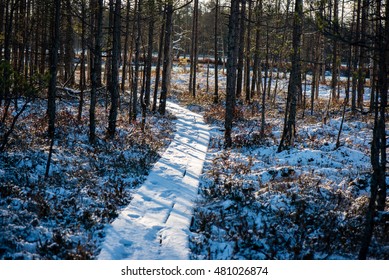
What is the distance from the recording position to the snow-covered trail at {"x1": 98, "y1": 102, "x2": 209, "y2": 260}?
589 cm

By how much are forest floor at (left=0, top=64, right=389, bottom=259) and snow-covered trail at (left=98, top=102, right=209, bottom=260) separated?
223 mm

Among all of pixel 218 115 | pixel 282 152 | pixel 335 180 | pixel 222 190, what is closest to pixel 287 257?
pixel 222 190

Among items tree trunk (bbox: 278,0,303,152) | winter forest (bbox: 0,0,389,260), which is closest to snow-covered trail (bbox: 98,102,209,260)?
winter forest (bbox: 0,0,389,260)

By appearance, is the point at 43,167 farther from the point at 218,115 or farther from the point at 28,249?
the point at 218,115

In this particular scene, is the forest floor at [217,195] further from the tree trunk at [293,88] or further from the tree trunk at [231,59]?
the tree trunk at [231,59]

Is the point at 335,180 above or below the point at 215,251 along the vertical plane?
above

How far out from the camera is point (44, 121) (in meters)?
14.5

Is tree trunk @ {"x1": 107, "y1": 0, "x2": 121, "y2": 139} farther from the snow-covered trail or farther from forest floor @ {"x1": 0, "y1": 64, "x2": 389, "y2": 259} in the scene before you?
the snow-covered trail

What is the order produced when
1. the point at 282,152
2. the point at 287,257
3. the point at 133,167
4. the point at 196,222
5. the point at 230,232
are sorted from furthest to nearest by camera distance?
the point at 282,152 < the point at 133,167 < the point at 196,222 < the point at 230,232 < the point at 287,257

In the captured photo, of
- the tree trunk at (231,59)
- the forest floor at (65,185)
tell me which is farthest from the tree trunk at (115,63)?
the tree trunk at (231,59)

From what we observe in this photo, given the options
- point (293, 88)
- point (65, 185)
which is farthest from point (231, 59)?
point (65, 185)

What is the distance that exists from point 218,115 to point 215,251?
52.6 feet

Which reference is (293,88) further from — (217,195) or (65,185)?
(65,185)
